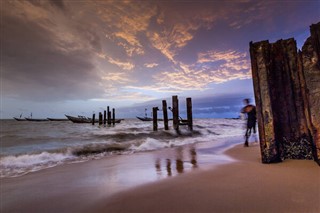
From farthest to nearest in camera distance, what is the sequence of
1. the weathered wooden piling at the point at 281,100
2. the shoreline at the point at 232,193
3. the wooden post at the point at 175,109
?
the wooden post at the point at 175,109 → the weathered wooden piling at the point at 281,100 → the shoreline at the point at 232,193

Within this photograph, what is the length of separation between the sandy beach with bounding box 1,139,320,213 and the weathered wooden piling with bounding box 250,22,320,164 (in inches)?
13.5

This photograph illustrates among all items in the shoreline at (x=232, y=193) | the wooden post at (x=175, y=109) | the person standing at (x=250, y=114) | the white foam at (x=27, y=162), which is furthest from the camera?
the wooden post at (x=175, y=109)

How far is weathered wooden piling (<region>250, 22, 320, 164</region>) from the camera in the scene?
3.54 meters

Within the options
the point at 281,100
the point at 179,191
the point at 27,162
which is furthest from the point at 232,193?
the point at 27,162

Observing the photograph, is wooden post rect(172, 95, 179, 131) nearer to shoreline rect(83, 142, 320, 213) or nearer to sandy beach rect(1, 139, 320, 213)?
sandy beach rect(1, 139, 320, 213)

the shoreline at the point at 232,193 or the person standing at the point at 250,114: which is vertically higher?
the person standing at the point at 250,114

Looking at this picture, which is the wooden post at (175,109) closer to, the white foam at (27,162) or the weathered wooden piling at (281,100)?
the white foam at (27,162)

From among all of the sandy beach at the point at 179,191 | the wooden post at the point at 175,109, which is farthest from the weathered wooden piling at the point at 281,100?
the wooden post at the point at 175,109

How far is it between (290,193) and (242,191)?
555 millimetres

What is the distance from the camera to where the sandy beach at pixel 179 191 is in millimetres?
2123

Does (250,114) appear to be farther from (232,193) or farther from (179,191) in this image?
(179,191)

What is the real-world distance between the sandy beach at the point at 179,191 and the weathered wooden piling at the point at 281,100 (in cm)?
34

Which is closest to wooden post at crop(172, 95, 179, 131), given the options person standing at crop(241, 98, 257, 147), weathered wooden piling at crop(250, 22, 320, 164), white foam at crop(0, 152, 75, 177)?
person standing at crop(241, 98, 257, 147)

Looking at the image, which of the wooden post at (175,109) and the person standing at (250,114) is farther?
the wooden post at (175,109)
